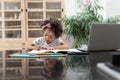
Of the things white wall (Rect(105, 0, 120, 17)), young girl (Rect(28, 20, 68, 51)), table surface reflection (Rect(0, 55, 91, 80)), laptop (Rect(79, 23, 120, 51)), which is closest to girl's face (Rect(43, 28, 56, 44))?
young girl (Rect(28, 20, 68, 51))

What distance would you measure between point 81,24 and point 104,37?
6.74 feet

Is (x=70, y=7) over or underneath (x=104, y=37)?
over

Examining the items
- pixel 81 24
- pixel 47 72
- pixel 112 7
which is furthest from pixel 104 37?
pixel 112 7

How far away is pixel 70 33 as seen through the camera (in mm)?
3686

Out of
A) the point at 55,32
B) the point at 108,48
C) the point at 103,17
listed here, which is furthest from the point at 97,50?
the point at 103,17

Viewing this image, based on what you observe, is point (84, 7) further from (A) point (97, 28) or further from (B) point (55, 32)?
(A) point (97, 28)

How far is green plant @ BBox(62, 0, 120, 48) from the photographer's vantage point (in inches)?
144

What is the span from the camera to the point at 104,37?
165 cm

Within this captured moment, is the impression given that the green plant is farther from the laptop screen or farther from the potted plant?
the laptop screen

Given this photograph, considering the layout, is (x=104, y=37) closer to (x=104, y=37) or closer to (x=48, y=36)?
(x=104, y=37)

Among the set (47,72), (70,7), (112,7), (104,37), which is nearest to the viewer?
(47,72)

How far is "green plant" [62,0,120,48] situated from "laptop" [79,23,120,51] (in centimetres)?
193

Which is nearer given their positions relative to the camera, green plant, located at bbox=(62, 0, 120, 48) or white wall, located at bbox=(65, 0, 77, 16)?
green plant, located at bbox=(62, 0, 120, 48)

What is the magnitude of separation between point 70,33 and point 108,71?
120 inches
